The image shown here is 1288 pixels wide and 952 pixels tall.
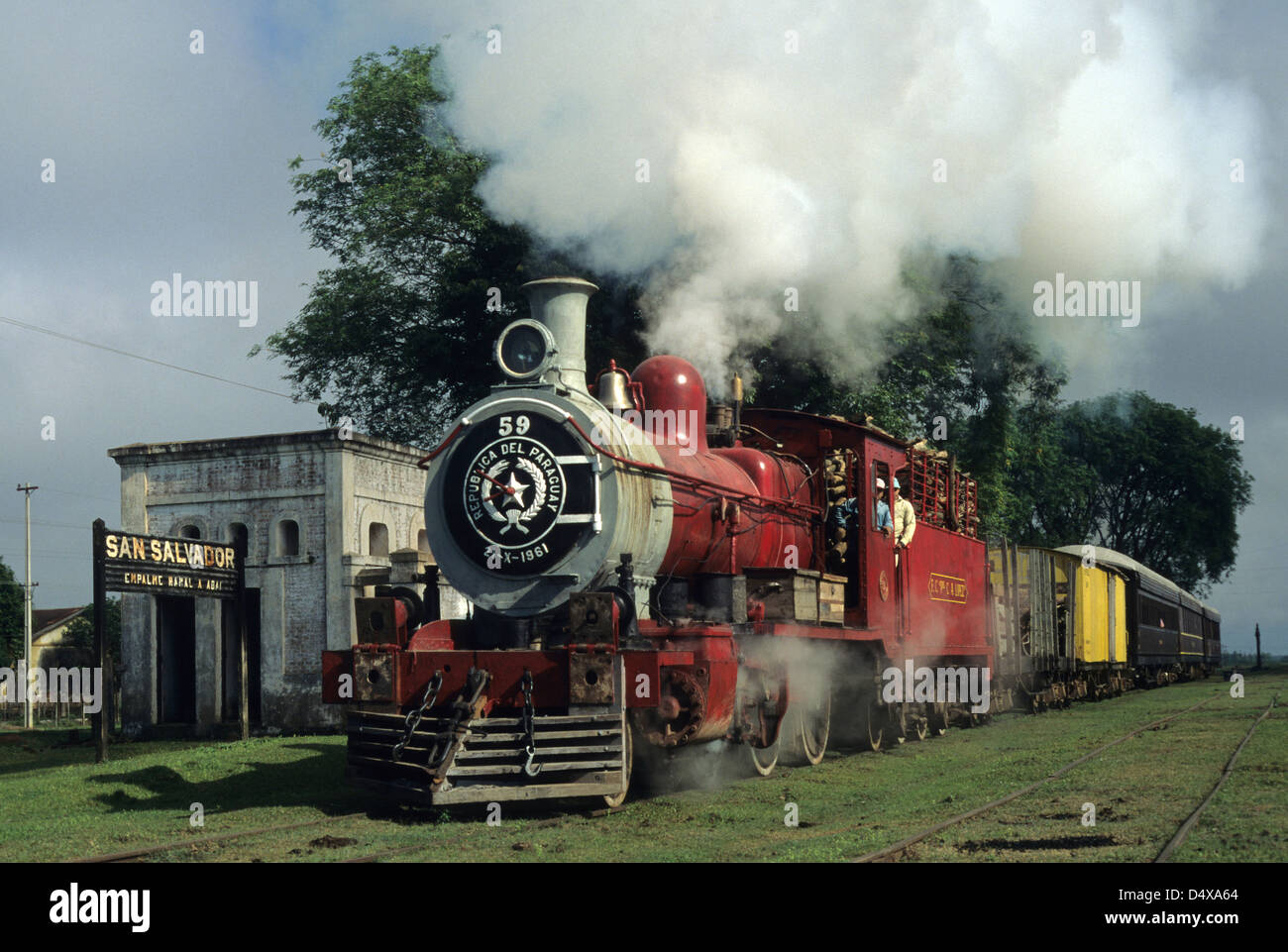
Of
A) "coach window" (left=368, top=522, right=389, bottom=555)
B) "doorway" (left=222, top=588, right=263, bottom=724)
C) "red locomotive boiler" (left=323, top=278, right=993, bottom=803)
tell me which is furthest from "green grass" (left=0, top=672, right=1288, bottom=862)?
"coach window" (left=368, top=522, right=389, bottom=555)

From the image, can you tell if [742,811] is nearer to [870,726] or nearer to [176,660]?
[870,726]

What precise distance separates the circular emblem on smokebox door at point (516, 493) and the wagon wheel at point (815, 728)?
486 cm

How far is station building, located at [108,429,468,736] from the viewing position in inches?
934

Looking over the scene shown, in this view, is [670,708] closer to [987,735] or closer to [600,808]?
[600,808]

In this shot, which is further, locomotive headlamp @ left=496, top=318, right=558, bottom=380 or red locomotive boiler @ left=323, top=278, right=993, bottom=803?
locomotive headlamp @ left=496, top=318, right=558, bottom=380

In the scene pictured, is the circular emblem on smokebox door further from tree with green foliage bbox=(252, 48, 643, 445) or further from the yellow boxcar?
the yellow boxcar

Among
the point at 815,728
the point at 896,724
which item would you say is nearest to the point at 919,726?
the point at 896,724

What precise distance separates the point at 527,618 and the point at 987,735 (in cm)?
1120

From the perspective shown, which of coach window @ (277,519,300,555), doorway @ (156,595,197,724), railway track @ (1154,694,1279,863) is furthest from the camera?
doorway @ (156,595,197,724)

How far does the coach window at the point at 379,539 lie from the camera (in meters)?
25.2

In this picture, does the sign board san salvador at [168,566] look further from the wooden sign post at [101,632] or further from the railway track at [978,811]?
the railway track at [978,811]

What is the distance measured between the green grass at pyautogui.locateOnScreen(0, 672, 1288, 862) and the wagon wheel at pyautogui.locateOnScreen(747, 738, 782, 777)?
0.18 meters

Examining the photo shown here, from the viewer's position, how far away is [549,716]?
10.4m
